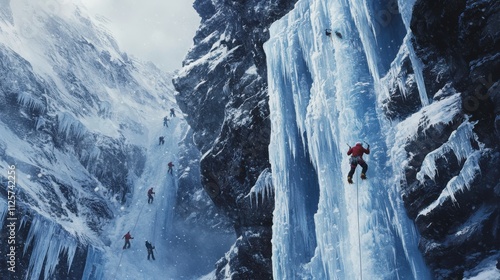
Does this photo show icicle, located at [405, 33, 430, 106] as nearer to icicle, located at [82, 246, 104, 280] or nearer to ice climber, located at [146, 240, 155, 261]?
ice climber, located at [146, 240, 155, 261]

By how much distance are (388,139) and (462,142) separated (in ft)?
6.83

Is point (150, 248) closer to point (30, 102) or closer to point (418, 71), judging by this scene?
point (30, 102)

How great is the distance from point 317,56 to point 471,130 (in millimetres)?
5723

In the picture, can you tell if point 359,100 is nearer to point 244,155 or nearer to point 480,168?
point 480,168

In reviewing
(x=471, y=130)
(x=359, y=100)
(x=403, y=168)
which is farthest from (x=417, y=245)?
(x=359, y=100)

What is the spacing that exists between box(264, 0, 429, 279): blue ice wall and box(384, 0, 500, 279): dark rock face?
23.3 inches

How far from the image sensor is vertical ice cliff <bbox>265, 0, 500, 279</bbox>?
8711mm

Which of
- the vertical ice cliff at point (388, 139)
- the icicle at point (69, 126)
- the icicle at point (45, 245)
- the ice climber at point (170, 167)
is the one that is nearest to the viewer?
the vertical ice cliff at point (388, 139)

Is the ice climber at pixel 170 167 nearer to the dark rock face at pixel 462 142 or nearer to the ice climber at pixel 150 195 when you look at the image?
the ice climber at pixel 150 195

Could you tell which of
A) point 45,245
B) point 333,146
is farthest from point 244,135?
point 45,245

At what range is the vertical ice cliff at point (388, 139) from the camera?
8.71 m

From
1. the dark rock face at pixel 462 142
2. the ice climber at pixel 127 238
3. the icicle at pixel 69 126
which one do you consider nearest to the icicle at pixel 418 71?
the dark rock face at pixel 462 142

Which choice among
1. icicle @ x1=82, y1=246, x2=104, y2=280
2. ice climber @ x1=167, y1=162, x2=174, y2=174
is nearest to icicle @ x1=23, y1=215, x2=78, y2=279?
icicle @ x1=82, y1=246, x2=104, y2=280

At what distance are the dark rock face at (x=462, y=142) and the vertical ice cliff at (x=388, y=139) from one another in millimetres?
24
